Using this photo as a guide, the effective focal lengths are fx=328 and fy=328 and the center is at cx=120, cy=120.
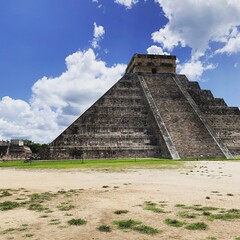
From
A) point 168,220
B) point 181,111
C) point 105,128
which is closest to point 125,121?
point 105,128

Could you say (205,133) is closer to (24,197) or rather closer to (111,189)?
(111,189)

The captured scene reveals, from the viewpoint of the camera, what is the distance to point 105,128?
93.2ft

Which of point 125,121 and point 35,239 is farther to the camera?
point 125,121

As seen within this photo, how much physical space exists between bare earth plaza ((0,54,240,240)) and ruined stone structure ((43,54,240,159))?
0.09 metres

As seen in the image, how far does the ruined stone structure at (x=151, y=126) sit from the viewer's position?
87.6ft

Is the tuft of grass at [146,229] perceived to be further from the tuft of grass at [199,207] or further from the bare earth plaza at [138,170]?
the tuft of grass at [199,207]

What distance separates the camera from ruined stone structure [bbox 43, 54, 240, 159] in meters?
26.7

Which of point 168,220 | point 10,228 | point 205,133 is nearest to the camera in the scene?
point 10,228

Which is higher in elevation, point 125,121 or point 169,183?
point 125,121

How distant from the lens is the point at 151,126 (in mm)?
29422

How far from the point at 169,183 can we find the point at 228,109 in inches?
944

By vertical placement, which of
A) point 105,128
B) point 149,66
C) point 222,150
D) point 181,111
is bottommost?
point 222,150

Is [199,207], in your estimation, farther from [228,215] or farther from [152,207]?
[152,207]

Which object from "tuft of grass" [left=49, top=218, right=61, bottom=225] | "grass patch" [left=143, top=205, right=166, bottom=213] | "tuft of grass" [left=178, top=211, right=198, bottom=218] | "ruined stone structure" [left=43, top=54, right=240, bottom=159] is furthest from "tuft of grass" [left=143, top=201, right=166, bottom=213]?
"ruined stone structure" [left=43, top=54, right=240, bottom=159]
